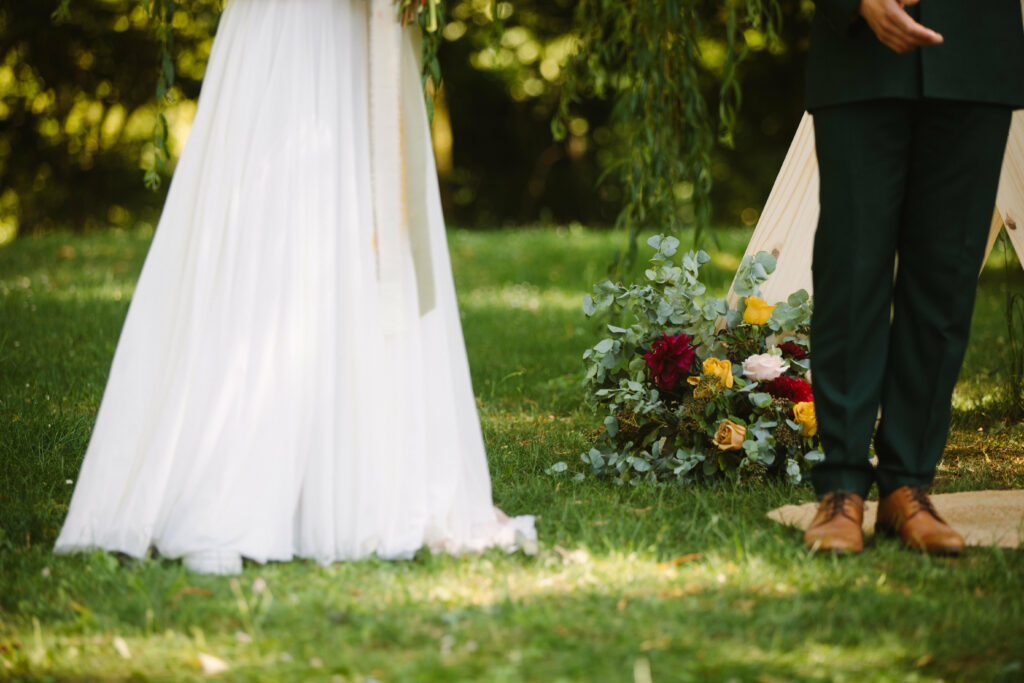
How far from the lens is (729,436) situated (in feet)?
9.86

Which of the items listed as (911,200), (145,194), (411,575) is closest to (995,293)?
(911,200)

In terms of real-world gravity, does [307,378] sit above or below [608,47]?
below

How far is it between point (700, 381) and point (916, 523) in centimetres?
89

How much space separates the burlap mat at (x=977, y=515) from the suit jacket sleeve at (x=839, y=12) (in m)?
1.24

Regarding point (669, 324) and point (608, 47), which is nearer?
point (669, 324)

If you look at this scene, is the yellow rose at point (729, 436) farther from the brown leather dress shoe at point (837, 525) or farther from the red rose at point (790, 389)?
the brown leather dress shoe at point (837, 525)

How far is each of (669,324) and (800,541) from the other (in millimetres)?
1067

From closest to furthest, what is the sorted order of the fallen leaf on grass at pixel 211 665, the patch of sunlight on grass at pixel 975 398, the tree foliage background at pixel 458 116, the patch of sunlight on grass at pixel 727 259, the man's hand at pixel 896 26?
the fallen leaf on grass at pixel 211 665
the man's hand at pixel 896 26
the patch of sunlight on grass at pixel 975 398
the patch of sunlight on grass at pixel 727 259
the tree foliage background at pixel 458 116

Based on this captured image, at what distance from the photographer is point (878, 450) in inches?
98.6

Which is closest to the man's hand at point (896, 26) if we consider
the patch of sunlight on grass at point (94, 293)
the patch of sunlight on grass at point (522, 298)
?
the patch of sunlight on grass at point (522, 298)

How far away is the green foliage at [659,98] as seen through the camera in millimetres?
3900

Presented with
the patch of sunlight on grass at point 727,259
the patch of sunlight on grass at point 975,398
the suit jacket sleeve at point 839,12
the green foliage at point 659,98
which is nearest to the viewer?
the suit jacket sleeve at point 839,12

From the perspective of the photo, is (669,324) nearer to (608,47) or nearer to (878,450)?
(878,450)

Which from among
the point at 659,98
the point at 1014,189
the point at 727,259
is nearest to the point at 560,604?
the point at 1014,189
